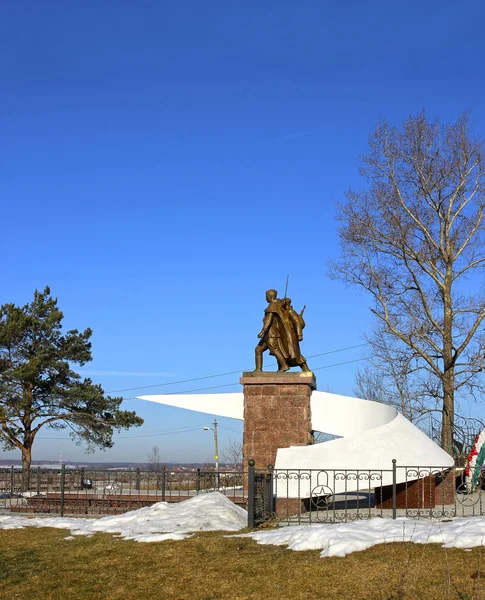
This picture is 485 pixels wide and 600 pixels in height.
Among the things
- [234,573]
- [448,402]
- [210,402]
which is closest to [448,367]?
[448,402]

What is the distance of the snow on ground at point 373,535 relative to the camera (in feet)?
24.1

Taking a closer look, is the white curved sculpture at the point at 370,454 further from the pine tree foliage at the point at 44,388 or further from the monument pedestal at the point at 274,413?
the pine tree foliage at the point at 44,388

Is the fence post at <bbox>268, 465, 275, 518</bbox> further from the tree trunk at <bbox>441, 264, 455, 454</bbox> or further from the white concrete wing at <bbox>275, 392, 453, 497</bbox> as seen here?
the tree trunk at <bbox>441, 264, 455, 454</bbox>

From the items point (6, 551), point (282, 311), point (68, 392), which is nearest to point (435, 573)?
point (6, 551)

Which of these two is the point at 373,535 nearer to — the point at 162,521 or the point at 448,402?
the point at 162,521

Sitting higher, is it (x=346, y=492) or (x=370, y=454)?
(x=370, y=454)

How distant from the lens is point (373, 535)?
25.6 feet

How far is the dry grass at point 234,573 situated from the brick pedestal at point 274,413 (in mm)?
5129

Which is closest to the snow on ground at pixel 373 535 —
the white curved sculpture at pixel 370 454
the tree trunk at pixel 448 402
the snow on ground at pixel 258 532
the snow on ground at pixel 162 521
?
the snow on ground at pixel 258 532

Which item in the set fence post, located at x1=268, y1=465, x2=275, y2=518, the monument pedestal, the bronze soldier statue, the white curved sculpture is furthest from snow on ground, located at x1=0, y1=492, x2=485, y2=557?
the bronze soldier statue

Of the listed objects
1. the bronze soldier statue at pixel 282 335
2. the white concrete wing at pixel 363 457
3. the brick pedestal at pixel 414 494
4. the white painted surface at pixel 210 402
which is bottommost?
the brick pedestal at pixel 414 494

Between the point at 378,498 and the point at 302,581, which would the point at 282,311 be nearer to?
the point at 378,498

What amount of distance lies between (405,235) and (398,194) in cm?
117

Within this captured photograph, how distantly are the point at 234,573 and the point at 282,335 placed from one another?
801 cm
